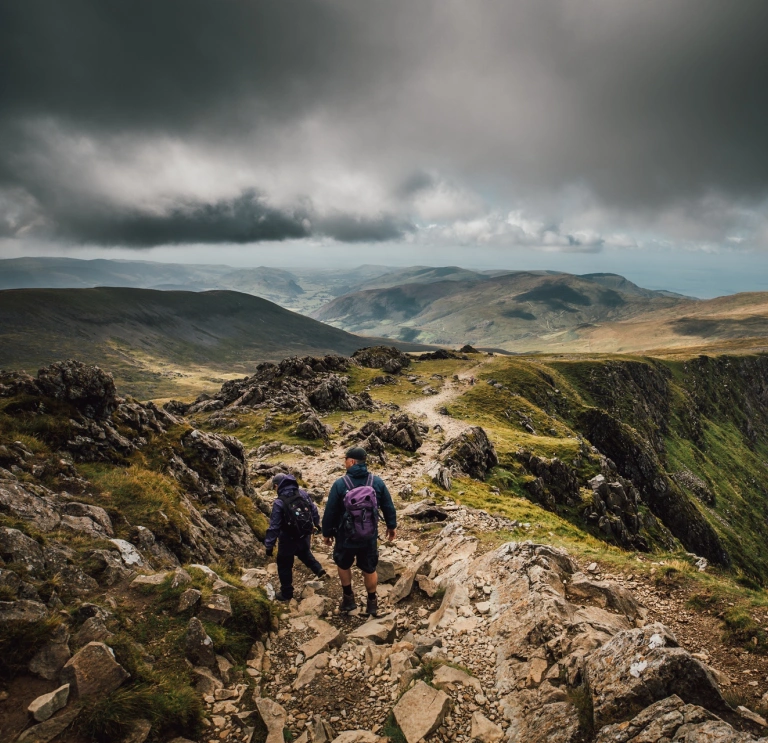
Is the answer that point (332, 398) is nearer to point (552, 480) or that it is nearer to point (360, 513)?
point (552, 480)

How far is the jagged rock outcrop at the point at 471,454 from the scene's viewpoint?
124ft

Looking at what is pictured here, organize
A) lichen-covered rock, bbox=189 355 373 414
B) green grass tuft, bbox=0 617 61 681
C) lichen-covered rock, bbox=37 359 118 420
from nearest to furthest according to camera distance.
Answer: green grass tuft, bbox=0 617 61 681 → lichen-covered rock, bbox=37 359 118 420 → lichen-covered rock, bbox=189 355 373 414

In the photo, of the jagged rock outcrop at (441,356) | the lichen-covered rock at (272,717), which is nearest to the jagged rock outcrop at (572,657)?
the lichen-covered rock at (272,717)

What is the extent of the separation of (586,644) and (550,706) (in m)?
1.81

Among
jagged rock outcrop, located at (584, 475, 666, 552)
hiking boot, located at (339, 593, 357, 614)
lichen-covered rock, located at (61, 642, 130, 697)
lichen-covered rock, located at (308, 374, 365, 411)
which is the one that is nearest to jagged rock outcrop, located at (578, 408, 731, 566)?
jagged rock outcrop, located at (584, 475, 666, 552)

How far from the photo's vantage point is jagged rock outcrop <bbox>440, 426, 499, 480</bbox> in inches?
1486

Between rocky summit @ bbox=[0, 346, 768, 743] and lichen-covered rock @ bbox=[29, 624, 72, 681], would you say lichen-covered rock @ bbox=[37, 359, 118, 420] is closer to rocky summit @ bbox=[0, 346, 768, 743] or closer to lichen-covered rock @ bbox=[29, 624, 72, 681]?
rocky summit @ bbox=[0, 346, 768, 743]

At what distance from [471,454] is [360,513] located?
29.4 metres

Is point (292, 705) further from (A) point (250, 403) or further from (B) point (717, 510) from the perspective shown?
(B) point (717, 510)

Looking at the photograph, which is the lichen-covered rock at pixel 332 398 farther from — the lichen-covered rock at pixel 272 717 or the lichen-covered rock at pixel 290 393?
the lichen-covered rock at pixel 272 717

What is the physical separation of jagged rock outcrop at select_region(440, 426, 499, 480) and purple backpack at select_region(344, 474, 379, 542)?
83.8 feet

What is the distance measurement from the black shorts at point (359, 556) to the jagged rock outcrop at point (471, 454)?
82.3ft

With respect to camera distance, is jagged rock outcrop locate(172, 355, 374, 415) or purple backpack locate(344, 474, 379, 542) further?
jagged rock outcrop locate(172, 355, 374, 415)

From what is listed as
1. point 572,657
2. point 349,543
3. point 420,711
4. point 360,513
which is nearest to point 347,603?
point 349,543
